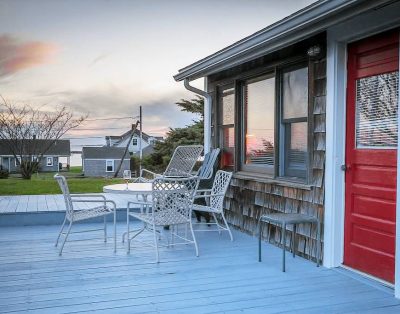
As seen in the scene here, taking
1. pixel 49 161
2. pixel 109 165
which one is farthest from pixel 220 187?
pixel 109 165

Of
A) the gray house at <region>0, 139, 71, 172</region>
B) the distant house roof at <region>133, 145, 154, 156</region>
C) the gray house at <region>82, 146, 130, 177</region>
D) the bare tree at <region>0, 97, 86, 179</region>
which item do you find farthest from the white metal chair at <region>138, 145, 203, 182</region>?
the gray house at <region>82, 146, 130, 177</region>

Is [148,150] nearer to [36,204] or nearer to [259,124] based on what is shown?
[36,204]

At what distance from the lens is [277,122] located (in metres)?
4.63

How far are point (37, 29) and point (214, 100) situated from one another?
405cm

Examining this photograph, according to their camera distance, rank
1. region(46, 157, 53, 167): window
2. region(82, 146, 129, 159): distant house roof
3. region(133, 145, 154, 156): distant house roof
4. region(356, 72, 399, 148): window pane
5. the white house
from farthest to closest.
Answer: region(82, 146, 129, 159): distant house roof → region(133, 145, 154, 156): distant house roof → the white house → region(46, 157, 53, 167): window → region(356, 72, 399, 148): window pane

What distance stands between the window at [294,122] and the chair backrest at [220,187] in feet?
2.39

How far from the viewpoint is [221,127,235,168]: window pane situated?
5902mm

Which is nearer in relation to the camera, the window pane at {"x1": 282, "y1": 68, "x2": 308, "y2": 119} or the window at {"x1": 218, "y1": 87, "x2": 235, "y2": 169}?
the window pane at {"x1": 282, "y1": 68, "x2": 308, "y2": 119}

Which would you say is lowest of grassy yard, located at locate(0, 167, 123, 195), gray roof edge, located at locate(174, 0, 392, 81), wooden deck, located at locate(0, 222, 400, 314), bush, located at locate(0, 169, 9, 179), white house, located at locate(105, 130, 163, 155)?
wooden deck, located at locate(0, 222, 400, 314)

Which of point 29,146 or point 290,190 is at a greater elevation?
point 29,146

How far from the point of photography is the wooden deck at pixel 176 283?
2912mm

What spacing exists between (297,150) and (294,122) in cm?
30

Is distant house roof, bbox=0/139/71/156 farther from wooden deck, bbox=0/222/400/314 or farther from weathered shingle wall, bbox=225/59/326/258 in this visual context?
weathered shingle wall, bbox=225/59/326/258

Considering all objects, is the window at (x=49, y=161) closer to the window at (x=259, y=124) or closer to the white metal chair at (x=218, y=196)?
the white metal chair at (x=218, y=196)
